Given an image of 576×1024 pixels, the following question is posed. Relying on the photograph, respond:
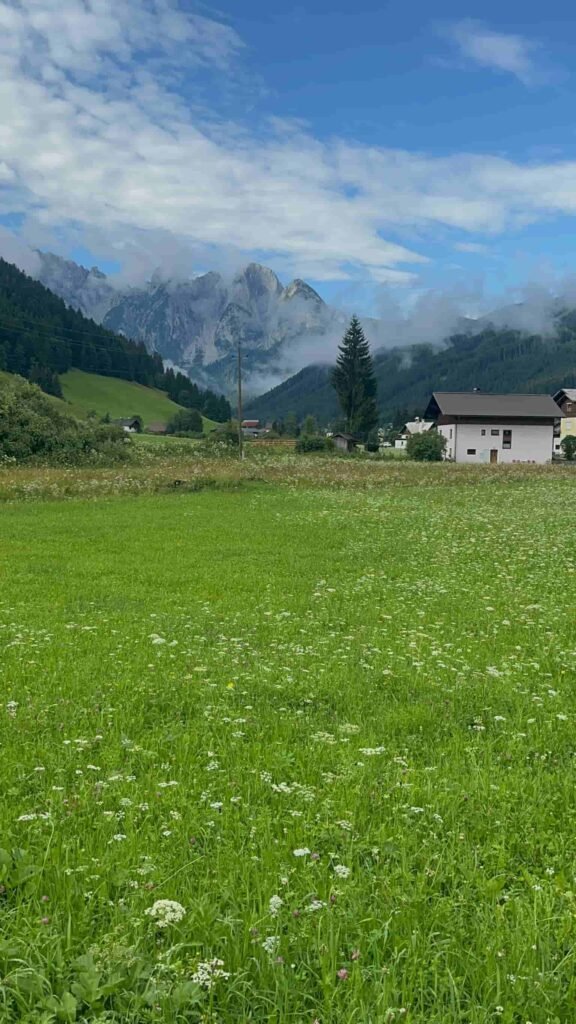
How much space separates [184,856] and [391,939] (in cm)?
136

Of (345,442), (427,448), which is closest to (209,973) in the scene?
(427,448)

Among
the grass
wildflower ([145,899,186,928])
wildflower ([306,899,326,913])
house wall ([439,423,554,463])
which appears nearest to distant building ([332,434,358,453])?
house wall ([439,423,554,463])

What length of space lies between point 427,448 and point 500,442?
46.0 feet

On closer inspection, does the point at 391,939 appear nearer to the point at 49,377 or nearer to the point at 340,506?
the point at 340,506

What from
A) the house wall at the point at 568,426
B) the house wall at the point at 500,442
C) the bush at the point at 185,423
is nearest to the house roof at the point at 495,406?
the house wall at the point at 500,442

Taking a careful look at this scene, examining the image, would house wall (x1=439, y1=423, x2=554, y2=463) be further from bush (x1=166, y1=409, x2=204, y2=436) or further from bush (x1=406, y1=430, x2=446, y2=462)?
bush (x1=166, y1=409, x2=204, y2=436)

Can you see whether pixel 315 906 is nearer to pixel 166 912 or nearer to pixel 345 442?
pixel 166 912

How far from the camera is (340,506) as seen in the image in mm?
34531

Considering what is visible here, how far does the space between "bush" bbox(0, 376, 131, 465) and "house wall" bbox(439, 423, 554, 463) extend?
5560 centimetres

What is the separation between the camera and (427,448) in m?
95.2

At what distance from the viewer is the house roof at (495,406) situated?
100312 millimetres

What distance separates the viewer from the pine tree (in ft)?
414

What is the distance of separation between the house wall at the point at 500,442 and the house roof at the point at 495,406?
167 cm

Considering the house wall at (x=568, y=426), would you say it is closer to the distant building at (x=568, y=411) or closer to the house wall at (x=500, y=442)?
the distant building at (x=568, y=411)
